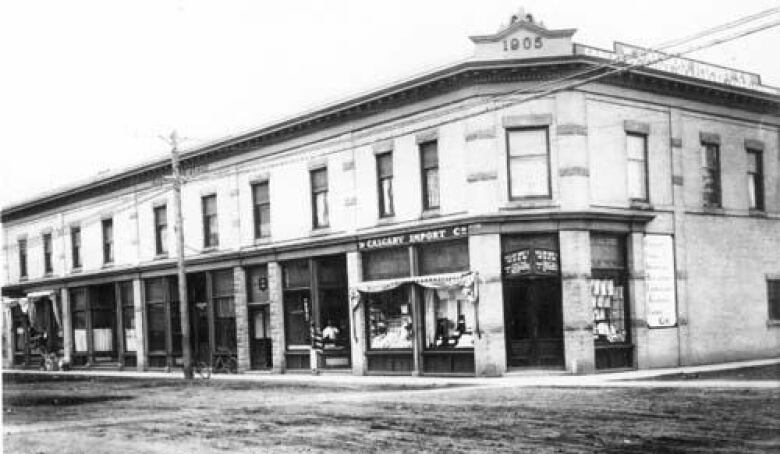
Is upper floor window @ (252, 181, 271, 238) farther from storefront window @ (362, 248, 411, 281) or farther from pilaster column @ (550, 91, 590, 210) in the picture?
pilaster column @ (550, 91, 590, 210)

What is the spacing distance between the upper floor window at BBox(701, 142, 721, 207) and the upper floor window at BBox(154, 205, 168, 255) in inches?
834

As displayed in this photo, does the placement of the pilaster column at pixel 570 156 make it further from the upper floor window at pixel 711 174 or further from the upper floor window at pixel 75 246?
the upper floor window at pixel 75 246

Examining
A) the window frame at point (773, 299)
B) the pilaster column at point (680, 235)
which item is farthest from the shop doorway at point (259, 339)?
the window frame at point (773, 299)

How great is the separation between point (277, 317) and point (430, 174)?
8.68 metres

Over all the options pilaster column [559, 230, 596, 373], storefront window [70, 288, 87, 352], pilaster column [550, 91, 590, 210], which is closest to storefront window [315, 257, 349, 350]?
pilaster column [559, 230, 596, 373]

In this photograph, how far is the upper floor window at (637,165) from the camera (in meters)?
25.0

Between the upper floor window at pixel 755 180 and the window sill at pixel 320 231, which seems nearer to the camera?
the upper floor window at pixel 755 180

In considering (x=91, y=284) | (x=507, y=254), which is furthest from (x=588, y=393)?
(x=91, y=284)

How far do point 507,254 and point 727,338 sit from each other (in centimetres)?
848

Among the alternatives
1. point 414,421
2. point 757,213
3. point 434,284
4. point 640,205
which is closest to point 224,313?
point 434,284

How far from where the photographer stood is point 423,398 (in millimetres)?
18250

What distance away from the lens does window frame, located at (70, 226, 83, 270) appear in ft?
139

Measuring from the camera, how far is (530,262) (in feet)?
75.8

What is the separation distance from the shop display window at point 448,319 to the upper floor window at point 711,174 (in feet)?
27.9
